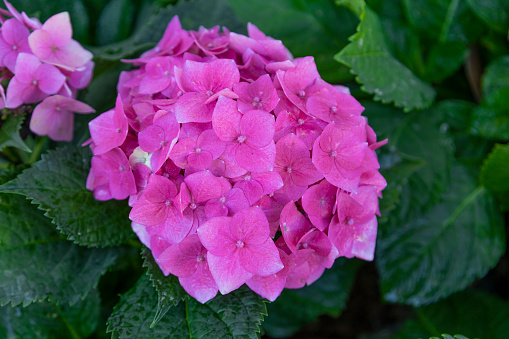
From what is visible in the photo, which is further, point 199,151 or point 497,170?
point 497,170

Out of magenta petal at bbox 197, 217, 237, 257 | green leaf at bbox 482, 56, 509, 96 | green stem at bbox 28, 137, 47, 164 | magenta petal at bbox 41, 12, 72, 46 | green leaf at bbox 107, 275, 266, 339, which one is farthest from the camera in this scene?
green leaf at bbox 482, 56, 509, 96

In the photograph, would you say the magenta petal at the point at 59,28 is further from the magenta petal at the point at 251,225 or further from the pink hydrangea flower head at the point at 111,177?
the magenta petal at the point at 251,225

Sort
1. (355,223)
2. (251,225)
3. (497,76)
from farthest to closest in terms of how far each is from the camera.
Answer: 1. (497,76)
2. (355,223)
3. (251,225)

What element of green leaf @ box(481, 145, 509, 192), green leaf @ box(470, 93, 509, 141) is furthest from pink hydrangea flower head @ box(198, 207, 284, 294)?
green leaf @ box(470, 93, 509, 141)

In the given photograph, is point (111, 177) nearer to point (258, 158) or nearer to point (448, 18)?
point (258, 158)

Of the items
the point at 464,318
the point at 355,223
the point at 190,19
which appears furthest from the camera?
the point at 464,318

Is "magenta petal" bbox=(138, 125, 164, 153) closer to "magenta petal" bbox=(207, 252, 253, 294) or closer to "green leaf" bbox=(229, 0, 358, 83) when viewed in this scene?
"magenta petal" bbox=(207, 252, 253, 294)

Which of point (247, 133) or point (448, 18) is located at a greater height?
point (247, 133)

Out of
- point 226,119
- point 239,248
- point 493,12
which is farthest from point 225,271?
point 493,12

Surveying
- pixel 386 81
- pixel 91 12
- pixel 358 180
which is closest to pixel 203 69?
pixel 358 180
